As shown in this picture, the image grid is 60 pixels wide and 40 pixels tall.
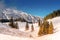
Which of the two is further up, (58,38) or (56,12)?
(56,12)

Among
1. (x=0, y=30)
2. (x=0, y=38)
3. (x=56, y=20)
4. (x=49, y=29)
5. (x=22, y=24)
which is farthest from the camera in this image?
(x=22, y=24)

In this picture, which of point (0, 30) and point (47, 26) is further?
point (47, 26)

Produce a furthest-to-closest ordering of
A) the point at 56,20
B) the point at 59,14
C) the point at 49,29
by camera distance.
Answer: the point at 59,14 → the point at 56,20 → the point at 49,29

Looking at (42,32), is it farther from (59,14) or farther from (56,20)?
(59,14)

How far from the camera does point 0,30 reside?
2555 cm

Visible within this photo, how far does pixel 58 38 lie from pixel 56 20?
110 m

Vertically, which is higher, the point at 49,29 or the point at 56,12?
the point at 56,12

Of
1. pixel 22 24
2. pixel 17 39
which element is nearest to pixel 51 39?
pixel 17 39

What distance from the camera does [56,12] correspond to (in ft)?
496

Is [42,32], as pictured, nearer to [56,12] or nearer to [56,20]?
[56,20]

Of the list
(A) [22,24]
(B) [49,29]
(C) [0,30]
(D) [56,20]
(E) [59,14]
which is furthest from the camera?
(A) [22,24]

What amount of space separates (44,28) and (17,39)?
163 ft

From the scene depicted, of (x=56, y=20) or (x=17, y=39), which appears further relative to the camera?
(x=56, y=20)

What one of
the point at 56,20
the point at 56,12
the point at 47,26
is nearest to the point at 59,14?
the point at 56,12
